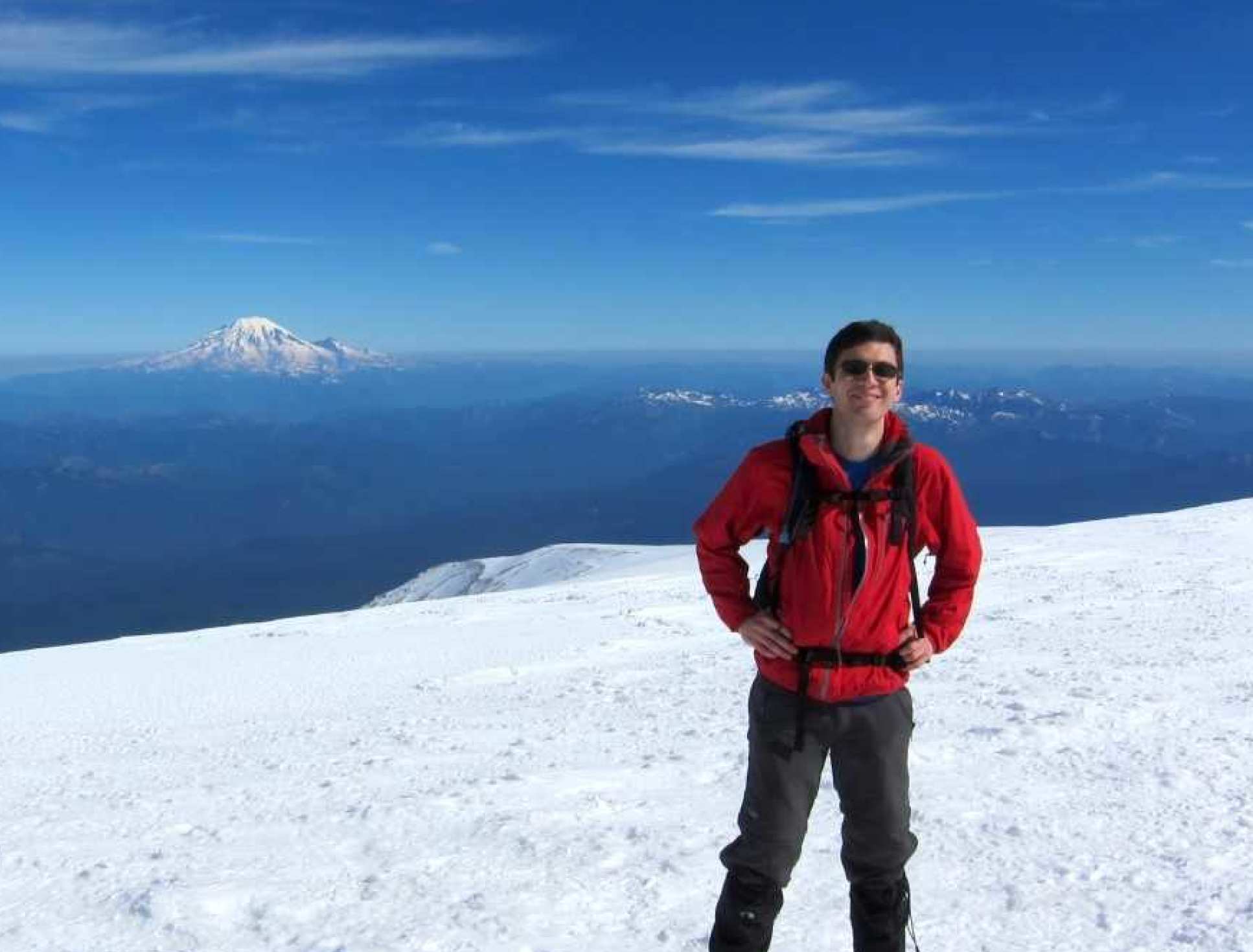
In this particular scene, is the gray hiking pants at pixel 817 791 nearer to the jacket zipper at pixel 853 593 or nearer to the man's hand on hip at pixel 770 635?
the jacket zipper at pixel 853 593

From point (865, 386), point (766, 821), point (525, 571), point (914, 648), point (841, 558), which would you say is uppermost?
point (865, 386)

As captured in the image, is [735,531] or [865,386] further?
[735,531]

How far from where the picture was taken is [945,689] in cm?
993

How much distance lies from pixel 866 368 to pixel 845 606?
0.95 m

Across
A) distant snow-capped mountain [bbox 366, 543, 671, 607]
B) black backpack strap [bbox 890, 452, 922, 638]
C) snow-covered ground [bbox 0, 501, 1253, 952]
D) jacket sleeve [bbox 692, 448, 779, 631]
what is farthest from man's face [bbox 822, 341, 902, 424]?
distant snow-capped mountain [bbox 366, 543, 671, 607]

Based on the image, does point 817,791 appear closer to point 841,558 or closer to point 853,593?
point 853,593

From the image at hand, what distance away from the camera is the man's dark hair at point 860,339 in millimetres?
3691

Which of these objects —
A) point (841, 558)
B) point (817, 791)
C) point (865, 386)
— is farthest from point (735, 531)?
point (817, 791)

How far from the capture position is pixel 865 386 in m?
3.63

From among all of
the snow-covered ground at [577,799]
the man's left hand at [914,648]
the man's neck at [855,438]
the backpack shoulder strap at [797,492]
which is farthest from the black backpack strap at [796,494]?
the snow-covered ground at [577,799]

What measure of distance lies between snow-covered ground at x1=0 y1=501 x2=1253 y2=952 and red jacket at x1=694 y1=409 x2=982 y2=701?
1.94m

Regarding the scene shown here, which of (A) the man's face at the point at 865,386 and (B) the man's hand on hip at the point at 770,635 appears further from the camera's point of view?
(B) the man's hand on hip at the point at 770,635

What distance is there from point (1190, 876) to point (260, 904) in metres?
5.37

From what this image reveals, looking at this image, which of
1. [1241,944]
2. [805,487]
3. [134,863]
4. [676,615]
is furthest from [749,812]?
[676,615]
